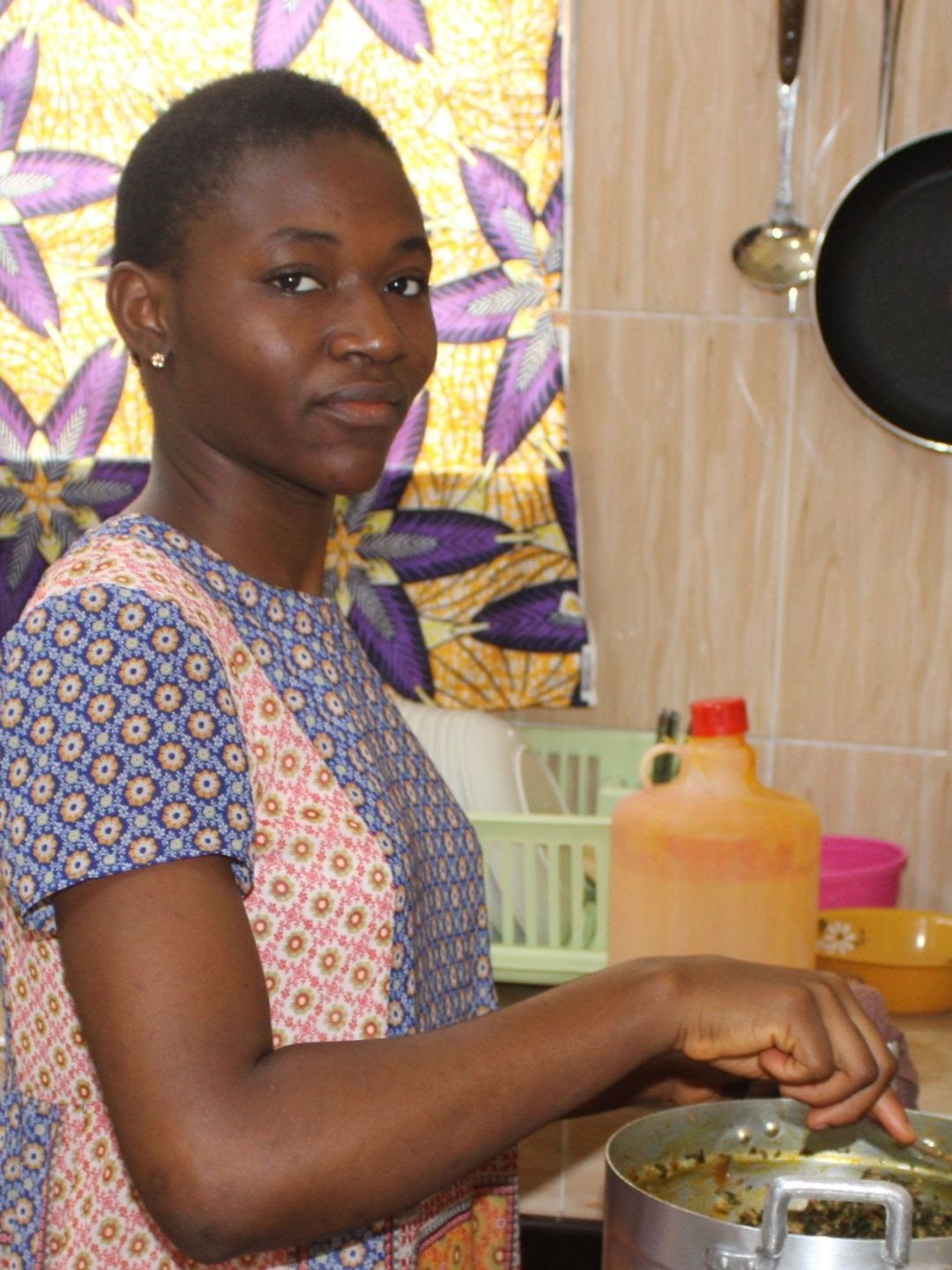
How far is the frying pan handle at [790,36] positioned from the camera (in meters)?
1.81

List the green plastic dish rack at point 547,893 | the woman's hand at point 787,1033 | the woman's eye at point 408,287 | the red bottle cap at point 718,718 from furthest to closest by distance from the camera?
the green plastic dish rack at point 547,893 < the red bottle cap at point 718,718 < the woman's eye at point 408,287 < the woman's hand at point 787,1033

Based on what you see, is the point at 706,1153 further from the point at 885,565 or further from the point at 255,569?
the point at 885,565

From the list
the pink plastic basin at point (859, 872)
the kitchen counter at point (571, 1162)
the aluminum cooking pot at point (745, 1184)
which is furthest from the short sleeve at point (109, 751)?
the pink plastic basin at point (859, 872)

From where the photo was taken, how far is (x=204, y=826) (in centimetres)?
69

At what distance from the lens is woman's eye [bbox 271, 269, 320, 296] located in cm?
83

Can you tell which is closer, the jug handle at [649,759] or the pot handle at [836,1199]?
the pot handle at [836,1199]

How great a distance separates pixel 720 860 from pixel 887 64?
980 millimetres

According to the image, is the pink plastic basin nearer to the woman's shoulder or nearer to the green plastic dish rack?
the green plastic dish rack

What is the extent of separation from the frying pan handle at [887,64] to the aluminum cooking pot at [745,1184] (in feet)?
4.14

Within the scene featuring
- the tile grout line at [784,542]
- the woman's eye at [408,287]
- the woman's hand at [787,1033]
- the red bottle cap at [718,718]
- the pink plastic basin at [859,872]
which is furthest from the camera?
the tile grout line at [784,542]

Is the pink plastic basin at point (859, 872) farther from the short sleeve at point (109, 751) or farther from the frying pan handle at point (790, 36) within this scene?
the short sleeve at point (109, 751)

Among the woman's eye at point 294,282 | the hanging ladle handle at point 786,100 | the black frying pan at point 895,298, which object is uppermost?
the hanging ladle handle at point 786,100

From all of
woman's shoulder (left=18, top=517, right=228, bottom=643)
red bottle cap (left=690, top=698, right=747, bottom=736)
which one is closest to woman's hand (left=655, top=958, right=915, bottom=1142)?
woman's shoulder (left=18, top=517, right=228, bottom=643)

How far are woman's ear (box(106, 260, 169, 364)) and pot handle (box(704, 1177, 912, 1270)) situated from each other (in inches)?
21.2
